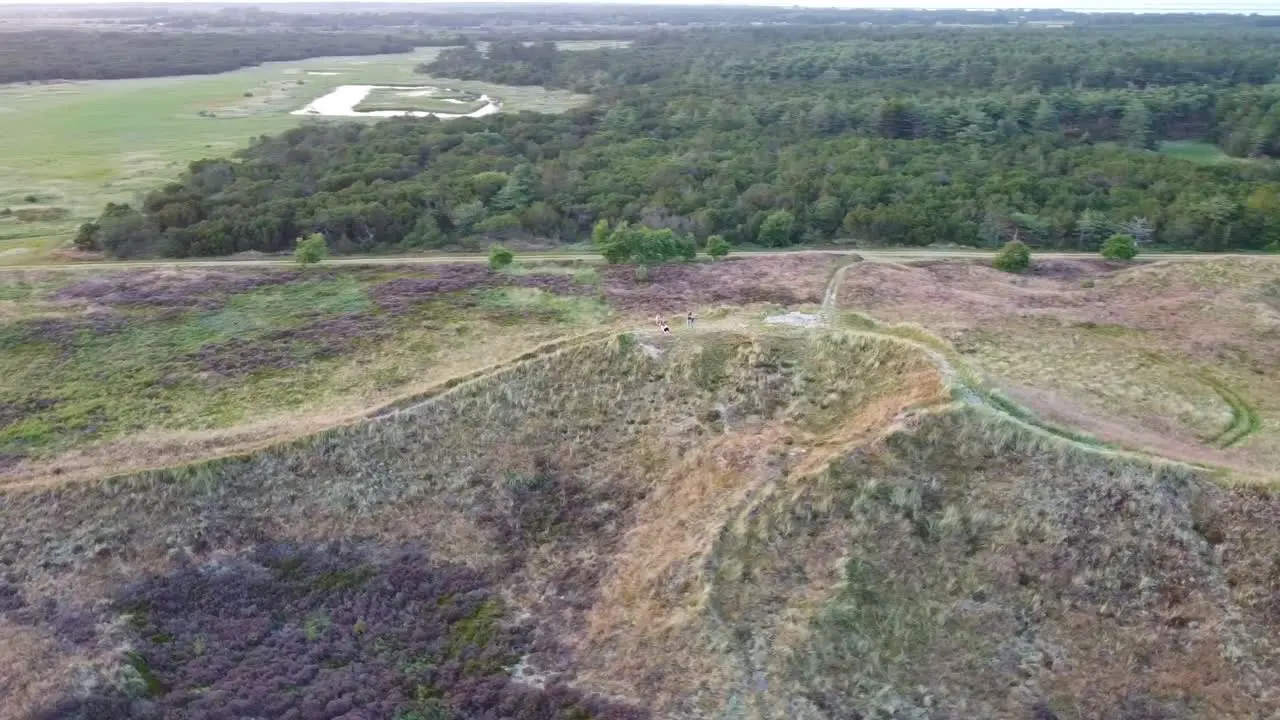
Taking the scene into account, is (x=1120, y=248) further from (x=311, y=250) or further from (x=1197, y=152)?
(x=311, y=250)

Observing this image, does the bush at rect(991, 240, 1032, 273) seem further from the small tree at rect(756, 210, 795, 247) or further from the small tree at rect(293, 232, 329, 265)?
the small tree at rect(293, 232, 329, 265)

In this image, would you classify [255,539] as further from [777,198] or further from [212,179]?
[212,179]

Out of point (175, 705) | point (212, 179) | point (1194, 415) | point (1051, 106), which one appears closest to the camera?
point (175, 705)

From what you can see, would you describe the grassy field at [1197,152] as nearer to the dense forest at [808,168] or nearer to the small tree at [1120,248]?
the dense forest at [808,168]

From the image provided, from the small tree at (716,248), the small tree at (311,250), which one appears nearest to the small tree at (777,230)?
the small tree at (716,248)

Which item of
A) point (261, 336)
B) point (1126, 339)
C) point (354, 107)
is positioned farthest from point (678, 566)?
point (354, 107)

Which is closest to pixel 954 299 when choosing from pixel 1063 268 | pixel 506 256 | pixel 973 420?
pixel 1063 268
